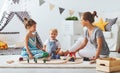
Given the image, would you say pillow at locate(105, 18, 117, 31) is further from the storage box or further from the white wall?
the storage box

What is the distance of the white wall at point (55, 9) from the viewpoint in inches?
195

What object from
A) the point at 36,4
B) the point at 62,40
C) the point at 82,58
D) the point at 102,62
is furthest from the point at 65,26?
the point at 102,62

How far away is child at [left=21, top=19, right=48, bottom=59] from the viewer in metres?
2.95

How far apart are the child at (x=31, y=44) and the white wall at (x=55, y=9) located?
6.42 feet

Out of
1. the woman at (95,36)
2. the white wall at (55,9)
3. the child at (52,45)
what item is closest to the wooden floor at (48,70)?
the woman at (95,36)

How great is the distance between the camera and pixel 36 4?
500cm

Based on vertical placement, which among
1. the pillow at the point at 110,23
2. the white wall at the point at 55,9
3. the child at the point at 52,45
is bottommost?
the child at the point at 52,45

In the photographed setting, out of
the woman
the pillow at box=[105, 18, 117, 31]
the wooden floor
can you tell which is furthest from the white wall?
the wooden floor

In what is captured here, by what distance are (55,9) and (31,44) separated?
2138mm

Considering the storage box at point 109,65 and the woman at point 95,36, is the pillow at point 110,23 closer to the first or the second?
the woman at point 95,36

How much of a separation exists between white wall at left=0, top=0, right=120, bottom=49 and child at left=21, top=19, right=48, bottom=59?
1958 mm

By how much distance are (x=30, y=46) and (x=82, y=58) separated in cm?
61

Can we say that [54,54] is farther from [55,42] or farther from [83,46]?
[83,46]

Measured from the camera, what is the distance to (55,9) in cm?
502
